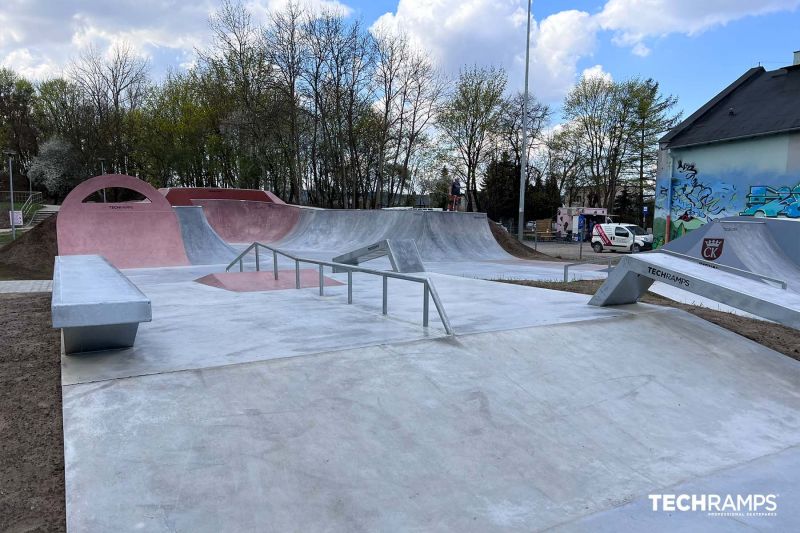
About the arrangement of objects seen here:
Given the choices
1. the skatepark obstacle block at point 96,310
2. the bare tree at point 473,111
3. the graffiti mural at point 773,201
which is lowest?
the skatepark obstacle block at point 96,310

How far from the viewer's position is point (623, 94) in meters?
39.6

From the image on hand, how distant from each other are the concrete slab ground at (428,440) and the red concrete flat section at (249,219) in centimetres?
1936

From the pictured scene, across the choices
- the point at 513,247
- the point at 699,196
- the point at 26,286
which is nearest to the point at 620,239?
the point at 699,196

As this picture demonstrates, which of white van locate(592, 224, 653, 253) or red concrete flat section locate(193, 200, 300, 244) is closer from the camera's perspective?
red concrete flat section locate(193, 200, 300, 244)

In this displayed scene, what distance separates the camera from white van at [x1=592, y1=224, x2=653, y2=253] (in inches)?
1113

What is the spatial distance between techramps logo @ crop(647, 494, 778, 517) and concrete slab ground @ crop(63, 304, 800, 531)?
6cm

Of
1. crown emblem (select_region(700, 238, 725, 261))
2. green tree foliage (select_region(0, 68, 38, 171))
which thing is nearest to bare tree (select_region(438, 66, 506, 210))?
crown emblem (select_region(700, 238, 725, 261))

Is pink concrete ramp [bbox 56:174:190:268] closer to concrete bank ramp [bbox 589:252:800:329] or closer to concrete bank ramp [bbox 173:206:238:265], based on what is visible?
concrete bank ramp [bbox 173:206:238:265]

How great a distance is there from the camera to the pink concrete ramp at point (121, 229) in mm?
14594

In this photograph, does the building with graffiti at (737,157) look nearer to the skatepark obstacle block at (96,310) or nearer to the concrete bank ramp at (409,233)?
the concrete bank ramp at (409,233)

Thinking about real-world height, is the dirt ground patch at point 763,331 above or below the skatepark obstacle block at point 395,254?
below

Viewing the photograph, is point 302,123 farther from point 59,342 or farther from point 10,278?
point 59,342

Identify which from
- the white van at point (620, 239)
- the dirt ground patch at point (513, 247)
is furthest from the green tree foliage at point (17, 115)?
the white van at point (620, 239)

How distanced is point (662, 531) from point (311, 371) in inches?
100
